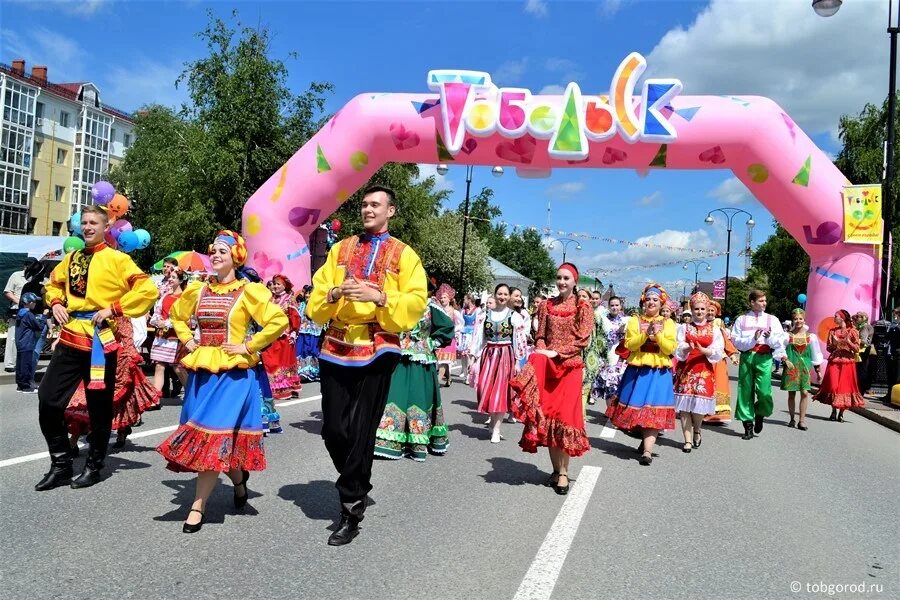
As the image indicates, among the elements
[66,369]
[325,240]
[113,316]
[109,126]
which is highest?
[109,126]

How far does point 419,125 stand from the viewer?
14203mm

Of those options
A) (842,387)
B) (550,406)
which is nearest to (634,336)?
(550,406)

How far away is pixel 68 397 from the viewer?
558 centimetres

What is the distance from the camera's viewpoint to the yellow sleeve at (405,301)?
15.2ft

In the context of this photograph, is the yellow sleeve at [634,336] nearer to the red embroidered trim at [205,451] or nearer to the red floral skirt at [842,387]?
the red embroidered trim at [205,451]

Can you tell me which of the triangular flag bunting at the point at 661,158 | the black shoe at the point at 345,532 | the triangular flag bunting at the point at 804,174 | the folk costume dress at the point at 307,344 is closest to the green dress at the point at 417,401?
the black shoe at the point at 345,532

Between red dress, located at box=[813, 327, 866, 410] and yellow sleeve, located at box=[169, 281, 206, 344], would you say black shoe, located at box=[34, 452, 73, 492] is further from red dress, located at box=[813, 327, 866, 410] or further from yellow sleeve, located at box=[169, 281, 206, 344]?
red dress, located at box=[813, 327, 866, 410]

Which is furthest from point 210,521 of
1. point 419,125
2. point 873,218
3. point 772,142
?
point 873,218

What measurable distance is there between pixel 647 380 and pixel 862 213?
840 centimetres

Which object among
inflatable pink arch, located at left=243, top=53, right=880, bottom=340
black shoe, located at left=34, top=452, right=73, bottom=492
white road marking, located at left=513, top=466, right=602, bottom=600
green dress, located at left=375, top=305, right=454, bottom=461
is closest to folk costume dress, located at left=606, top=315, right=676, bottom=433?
white road marking, located at left=513, top=466, right=602, bottom=600

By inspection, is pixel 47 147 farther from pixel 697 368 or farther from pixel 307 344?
pixel 697 368

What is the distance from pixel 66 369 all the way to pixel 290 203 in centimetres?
957

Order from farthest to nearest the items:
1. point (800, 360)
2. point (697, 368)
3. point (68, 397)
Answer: point (800, 360) < point (697, 368) < point (68, 397)

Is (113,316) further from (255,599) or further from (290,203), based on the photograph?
(290,203)
